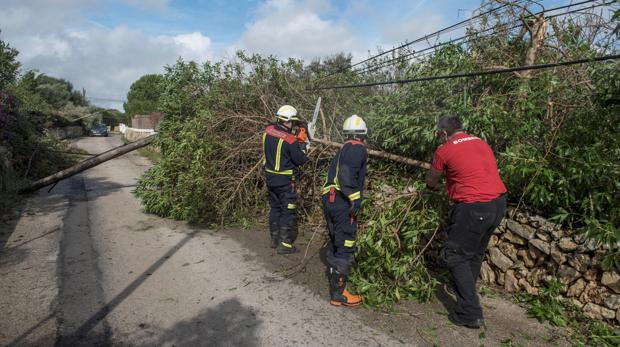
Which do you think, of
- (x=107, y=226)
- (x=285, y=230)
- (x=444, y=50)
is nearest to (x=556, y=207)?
(x=444, y=50)

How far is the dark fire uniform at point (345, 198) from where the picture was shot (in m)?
4.23

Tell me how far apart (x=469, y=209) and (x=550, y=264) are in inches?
46.6

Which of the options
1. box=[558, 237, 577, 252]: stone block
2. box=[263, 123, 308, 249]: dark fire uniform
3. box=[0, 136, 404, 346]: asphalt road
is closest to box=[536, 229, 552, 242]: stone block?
box=[558, 237, 577, 252]: stone block

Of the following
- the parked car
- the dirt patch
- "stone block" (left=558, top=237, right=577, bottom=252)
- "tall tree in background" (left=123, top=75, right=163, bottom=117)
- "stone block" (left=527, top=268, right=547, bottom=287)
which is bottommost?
the parked car

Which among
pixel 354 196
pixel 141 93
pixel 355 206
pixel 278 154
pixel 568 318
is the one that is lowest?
pixel 568 318

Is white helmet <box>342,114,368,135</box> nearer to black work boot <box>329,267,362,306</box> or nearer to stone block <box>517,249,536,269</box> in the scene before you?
black work boot <box>329,267,362,306</box>

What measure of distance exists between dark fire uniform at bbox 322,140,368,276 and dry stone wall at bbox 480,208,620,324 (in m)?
1.67

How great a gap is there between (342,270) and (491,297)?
166 centimetres

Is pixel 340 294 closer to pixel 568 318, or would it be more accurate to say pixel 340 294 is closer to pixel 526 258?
pixel 526 258

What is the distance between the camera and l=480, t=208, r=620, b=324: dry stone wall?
144 inches

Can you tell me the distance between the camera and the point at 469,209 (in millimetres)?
3664

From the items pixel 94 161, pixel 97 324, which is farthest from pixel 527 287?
pixel 94 161

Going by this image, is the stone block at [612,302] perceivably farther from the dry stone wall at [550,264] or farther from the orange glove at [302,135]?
the orange glove at [302,135]

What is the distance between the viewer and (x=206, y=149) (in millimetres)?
6969
